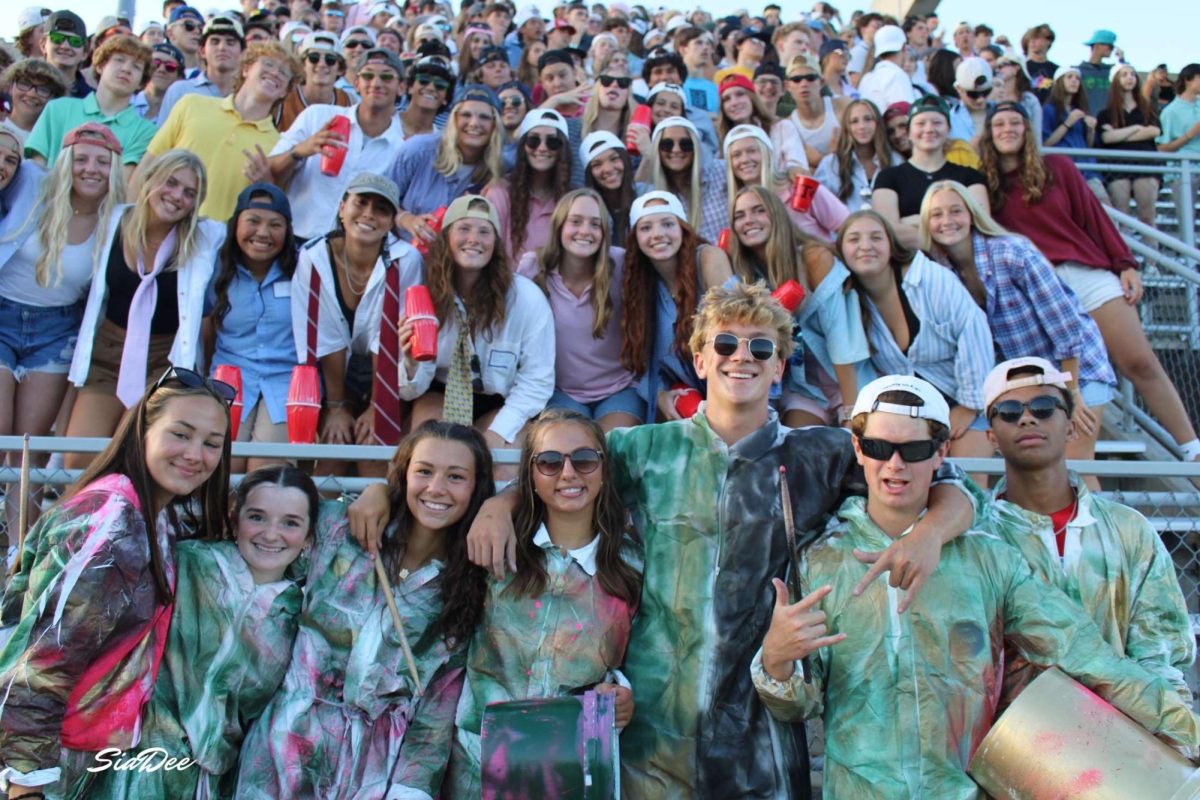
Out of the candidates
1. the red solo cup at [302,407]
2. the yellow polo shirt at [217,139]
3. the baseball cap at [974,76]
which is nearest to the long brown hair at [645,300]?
the red solo cup at [302,407]

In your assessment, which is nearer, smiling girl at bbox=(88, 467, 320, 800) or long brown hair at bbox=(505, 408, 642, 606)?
smiling girl at bbox=(88, 467, 320, 800)

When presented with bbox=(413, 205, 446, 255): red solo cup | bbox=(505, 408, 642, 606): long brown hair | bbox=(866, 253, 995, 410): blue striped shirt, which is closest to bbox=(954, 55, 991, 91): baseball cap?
bbox=(866, 253, 995, 410): blue striped shirt

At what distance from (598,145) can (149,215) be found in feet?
7.48

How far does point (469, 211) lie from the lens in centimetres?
467

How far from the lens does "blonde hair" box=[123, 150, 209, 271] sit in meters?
4.64

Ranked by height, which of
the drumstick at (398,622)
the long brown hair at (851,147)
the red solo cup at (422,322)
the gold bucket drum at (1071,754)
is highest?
the long brown hair at (851,147)

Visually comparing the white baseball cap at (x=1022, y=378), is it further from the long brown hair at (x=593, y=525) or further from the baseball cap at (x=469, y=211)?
the baseball cap at (x=469, y=211)

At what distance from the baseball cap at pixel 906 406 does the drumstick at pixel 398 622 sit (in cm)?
141

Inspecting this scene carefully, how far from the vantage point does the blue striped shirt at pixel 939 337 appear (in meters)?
4.85

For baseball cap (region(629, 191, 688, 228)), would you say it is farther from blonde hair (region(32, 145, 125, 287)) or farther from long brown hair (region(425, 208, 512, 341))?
blonde hair (region(32, 145, 125, 287))

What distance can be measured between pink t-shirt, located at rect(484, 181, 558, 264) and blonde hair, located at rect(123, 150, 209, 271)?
4.88 feet

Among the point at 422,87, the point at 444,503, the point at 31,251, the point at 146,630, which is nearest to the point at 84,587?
the point at 146,630

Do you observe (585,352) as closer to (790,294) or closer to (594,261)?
(594,261)

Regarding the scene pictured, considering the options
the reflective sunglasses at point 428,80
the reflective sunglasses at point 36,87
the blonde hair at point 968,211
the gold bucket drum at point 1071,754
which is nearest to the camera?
the gold bucket drum at point 1071,754
